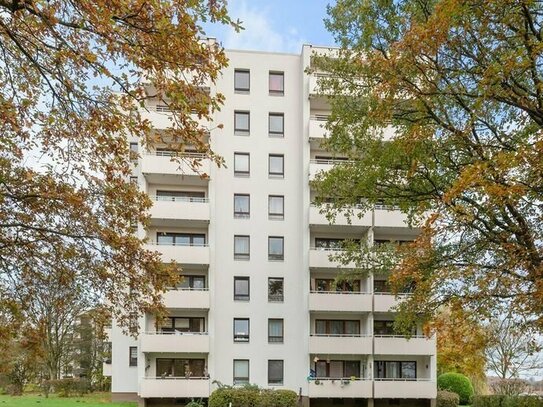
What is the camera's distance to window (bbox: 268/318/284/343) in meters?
30.2

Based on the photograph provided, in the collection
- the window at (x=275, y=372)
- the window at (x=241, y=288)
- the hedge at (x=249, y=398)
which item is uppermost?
the window at (x=241, y=288)

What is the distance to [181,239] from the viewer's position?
1212 inches

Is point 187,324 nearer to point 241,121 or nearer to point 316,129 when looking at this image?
point 241,121

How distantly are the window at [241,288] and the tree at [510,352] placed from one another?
11975mm

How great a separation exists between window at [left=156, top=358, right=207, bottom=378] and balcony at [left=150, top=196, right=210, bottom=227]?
6.93m

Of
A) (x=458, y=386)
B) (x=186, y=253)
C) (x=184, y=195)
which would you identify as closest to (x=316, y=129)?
(x=184, y=195)

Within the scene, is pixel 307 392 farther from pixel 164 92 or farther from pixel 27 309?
pixel 164 92

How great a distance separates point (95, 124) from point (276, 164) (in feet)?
80.3

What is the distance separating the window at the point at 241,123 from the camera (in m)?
31.7

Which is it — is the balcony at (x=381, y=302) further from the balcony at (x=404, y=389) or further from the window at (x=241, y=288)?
the window at (x=241, y=288)

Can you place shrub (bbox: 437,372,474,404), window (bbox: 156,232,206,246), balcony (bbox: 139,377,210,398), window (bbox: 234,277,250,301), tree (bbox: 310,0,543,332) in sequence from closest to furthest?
tree (bbox: 310,0,543,332) < balcony (bbox: 139,377,210,398) < window (bbox: 234,277,250,301) < window (bbox: 156,232,206,246) < shrub (bbox: 437,372,474,404)

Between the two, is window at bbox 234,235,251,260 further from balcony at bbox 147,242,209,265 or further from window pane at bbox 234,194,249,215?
balcony at bbox 147,242,209,265

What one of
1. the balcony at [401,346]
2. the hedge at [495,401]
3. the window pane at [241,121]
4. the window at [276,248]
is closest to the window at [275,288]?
the window at [276,248]

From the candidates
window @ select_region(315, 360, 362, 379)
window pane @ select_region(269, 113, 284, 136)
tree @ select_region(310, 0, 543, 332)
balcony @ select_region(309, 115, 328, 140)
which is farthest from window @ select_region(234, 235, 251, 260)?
tree @ select_region(310, 0, 543, 332)
